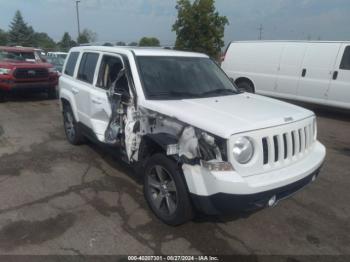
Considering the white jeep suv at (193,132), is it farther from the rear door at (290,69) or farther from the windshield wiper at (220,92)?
the rear door at (290,69)

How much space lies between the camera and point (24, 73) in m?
11.0

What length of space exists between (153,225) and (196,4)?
16721 mm

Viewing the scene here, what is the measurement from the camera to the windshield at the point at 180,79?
4.11m

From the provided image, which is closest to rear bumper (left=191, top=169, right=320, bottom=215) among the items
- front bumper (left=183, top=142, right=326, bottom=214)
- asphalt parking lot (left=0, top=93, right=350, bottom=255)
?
front bumper (left=183, top=142, right=326, bottom=214)

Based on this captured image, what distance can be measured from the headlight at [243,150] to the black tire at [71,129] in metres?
3.59

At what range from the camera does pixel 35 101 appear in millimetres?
11852

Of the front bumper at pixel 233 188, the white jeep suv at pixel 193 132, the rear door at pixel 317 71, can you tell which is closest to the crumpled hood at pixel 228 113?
the white jeep suv at pixel 193 132

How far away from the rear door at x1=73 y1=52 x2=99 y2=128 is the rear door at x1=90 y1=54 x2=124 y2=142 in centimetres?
16

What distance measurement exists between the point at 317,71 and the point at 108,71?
674 centimetres

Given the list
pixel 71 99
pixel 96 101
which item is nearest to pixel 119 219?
pixel 96 101

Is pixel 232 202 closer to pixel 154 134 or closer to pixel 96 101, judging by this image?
pixel 154 134

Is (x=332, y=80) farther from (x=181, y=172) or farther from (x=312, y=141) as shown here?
(x=181, y=172)

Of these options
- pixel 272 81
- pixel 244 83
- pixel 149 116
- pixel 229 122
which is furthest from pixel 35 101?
pixel 229 122

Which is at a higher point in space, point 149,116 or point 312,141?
point 149,116
